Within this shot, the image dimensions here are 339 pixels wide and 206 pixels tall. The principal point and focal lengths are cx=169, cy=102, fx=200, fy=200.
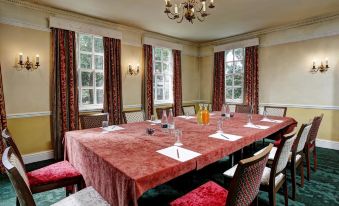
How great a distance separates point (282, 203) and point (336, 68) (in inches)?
130

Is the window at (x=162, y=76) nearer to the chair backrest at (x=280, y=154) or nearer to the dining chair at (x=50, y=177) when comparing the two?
the dining chair at (x=50, y=177)

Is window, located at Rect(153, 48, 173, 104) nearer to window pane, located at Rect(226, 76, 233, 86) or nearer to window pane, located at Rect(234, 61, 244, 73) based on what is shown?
window pane, located at Rect(226, 76, 233, 86)

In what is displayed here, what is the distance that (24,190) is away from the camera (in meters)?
1.10

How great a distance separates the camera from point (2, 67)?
316 cm

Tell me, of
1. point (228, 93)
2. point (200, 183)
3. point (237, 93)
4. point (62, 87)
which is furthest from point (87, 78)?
point (237, 93)

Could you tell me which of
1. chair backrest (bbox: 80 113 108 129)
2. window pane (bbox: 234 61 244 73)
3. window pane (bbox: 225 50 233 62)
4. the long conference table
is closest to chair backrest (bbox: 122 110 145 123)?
chair backrest (bbox: 80 113 108 129)

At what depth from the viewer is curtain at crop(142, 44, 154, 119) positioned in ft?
16.3

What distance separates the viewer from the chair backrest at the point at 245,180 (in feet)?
3.52

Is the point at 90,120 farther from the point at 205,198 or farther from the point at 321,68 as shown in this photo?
the point at 321,68

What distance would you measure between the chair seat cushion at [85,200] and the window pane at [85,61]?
319 cm

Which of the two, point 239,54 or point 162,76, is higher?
point 239,54

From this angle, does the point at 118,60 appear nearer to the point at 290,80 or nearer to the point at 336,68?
the point at 290,80

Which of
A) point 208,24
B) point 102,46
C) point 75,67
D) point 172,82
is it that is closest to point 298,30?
point 208,24

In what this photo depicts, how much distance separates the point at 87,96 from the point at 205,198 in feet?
11.6
